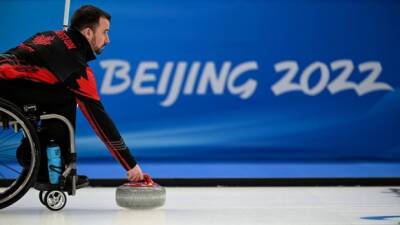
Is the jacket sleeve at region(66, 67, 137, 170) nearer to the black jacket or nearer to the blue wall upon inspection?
the black jacket

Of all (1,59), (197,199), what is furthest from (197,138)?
(1,59)

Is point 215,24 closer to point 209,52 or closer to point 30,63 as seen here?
point 209,52

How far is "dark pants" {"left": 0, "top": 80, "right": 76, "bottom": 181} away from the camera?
3.44 metres

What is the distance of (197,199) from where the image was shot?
418cm

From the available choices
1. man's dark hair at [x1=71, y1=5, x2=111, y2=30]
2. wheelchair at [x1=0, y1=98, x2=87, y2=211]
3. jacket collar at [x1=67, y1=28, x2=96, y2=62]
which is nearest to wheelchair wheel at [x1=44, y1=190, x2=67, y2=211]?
wheelchair at [x1=0, y1=98, x2=87, y2=211]

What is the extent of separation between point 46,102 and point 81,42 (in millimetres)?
314

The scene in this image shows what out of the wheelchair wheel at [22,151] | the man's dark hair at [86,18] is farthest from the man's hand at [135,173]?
the man's dark hair at [86,18]

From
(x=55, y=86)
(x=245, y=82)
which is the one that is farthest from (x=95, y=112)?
(x=245, y=82)

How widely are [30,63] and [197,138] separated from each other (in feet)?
5.63

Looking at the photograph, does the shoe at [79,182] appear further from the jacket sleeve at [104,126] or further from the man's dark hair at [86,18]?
the man's dark hair at [86,18]

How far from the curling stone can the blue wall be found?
1.33 m

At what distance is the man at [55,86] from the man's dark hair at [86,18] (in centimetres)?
11

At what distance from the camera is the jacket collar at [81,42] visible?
11.6 feet

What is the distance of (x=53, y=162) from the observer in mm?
3432
